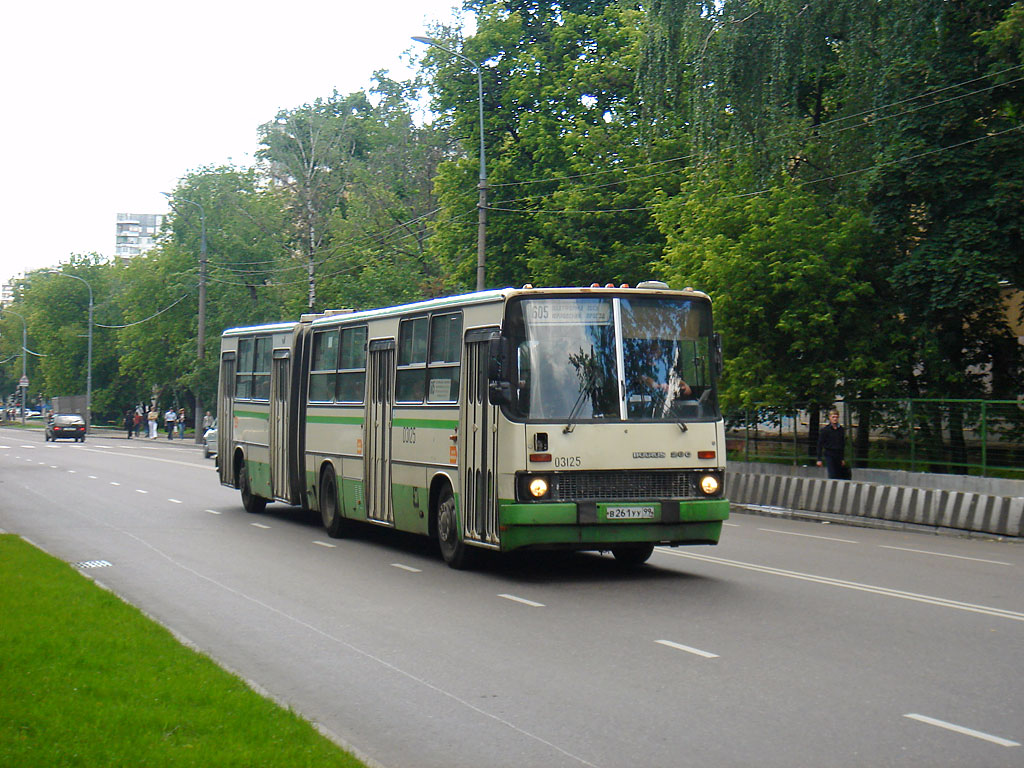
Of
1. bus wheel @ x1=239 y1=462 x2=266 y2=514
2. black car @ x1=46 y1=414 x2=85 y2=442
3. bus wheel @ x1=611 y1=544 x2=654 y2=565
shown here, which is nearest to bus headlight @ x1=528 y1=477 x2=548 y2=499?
bus wheel @ x1=611 y1=544 x2=654 y2=565

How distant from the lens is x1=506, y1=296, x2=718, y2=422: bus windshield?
1321cm

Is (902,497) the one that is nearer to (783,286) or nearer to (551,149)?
(783,286)

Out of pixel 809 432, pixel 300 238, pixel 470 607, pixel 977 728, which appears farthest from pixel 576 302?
pixel 300 238

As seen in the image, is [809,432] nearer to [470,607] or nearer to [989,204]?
[989,204]

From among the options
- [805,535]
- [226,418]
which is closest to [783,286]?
[805,535]

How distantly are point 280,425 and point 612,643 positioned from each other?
476 inches

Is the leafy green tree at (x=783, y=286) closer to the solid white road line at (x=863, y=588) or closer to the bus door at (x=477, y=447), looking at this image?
the solid white road line at (x=863, y=588)

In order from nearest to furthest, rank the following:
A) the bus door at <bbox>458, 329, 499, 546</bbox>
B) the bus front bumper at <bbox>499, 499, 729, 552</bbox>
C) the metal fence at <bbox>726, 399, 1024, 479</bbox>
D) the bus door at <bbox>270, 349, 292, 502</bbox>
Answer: the bus front bumper at <bbox>499, 499, 729, 552</bbox> < the bus door at <bbox>458, 329, 499, 546</bbox> < the bus door at <bbox>270, 349, 292, 502</bbox> < the metal fence at <bbox>726, 399, 1024, 479</bbox>

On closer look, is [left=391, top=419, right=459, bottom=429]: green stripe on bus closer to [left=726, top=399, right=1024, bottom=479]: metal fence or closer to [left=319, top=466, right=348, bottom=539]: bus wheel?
[left=319, top=466, right=348, bottom=539]: bus wheel

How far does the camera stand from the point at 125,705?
6.86 meters

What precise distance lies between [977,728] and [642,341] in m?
7.04

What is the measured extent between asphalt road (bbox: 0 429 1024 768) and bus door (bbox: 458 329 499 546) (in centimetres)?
61

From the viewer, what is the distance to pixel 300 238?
71312mm

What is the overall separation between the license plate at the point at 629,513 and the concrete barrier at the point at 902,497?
863 cm
